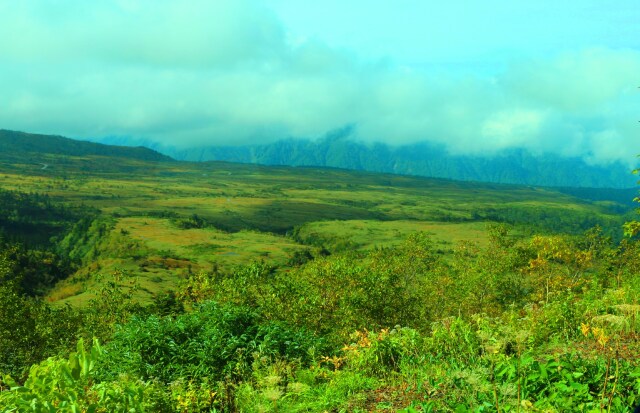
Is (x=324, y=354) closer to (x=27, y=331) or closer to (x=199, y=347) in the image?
(x=199, y=347)

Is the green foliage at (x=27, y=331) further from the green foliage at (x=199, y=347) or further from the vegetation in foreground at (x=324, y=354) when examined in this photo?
the green foliage at (x=199, y=347)

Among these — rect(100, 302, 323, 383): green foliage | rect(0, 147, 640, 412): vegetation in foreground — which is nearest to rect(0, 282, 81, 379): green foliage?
rect(0, 147, 640, 412): vegetation in foreground

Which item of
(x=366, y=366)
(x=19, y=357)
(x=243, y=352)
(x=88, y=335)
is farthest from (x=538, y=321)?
(x=88, y=335)

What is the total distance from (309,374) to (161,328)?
4825mm

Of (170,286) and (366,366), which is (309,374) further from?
(170,286)

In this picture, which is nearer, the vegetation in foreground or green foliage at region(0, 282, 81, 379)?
the vegetation in foreground

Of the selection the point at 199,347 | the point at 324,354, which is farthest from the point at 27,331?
the point at 324,354

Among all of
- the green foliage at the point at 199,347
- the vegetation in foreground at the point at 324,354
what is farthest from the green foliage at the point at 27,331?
the green foliage at the point at 199,347

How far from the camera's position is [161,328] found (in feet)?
44.6

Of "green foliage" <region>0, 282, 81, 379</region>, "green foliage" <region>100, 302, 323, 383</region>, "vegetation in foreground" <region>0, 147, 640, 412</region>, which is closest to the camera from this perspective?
"vegetation in foreground" <region>0, 147, 640, 412</region>

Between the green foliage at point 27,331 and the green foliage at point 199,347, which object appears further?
the green foliage at point 27,331

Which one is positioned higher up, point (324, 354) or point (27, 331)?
point (324, 354)

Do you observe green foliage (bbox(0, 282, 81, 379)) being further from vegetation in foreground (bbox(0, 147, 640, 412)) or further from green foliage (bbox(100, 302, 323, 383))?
green foliage (bbox(100, 302, 323, 383))

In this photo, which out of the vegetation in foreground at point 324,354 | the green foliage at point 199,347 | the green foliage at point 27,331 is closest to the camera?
the vegetation in foreground at point 324,354
